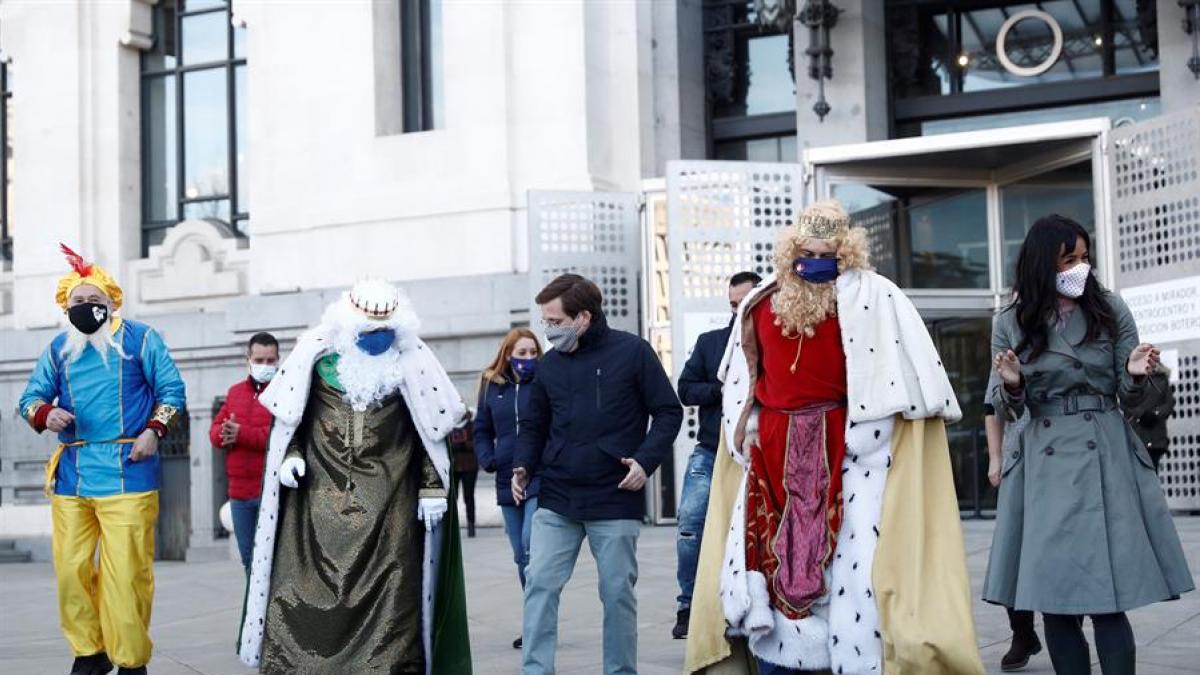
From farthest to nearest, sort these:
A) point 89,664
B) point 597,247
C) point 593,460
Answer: point 597,247, point 89,664, point 593,460

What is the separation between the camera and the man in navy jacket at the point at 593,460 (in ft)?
24.6

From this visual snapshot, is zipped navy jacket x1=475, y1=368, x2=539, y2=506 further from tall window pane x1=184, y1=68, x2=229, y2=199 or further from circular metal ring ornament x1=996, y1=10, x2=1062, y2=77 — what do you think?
tall window pane x1=184, y1=68, x2=229, y2=199

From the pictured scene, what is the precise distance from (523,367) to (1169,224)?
7.75 metres

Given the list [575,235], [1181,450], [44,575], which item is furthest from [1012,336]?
[44,575]

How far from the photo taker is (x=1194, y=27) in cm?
1648

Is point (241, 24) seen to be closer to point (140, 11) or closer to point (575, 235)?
point (140, 11)

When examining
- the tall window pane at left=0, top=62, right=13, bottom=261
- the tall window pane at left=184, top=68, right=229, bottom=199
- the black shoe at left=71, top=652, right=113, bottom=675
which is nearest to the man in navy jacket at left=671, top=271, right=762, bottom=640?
the black shoe at left=71, top=652, right=113, bottom=675

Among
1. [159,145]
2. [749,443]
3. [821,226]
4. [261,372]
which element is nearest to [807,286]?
[821,226]

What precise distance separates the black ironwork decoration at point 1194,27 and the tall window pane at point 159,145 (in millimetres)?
12065

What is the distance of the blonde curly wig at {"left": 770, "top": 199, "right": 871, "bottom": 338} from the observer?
639cm

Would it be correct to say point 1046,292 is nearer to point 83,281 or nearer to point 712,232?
point 83,281

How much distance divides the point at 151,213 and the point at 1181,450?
42.2ft

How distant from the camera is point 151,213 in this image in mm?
22078

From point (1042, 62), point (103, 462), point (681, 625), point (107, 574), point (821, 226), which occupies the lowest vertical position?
point (681, 625)
